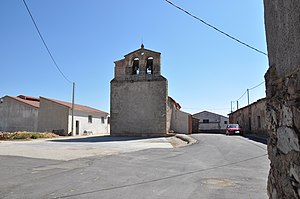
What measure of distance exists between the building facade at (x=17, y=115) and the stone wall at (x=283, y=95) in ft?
124

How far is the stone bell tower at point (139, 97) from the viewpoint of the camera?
27.5 metres

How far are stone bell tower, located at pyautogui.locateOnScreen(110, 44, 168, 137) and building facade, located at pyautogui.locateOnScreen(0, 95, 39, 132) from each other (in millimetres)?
14938

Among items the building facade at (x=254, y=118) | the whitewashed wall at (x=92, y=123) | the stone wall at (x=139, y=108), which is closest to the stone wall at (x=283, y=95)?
the building facade at (x=254, y=118)

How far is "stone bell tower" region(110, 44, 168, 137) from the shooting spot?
2753 cm

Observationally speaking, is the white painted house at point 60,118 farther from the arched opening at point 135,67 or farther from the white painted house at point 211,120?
the white painted house at point 211,120

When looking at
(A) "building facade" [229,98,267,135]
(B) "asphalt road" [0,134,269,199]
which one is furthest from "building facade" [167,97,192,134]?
(B) "asphalt road" [0,134,269,199]

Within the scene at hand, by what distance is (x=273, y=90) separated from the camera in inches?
117

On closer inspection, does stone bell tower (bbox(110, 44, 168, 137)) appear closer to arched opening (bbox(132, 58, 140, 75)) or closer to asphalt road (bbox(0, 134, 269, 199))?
arched opening (bbox(132, 58, 140, 75))

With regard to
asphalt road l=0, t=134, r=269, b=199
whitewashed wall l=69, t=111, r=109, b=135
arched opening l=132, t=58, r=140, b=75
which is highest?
arched opening l=132, t=58, r=140, b=75

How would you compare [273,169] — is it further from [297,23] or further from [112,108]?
[112,108]

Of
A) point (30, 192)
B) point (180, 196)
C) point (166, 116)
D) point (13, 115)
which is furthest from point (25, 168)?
point (13, 115)

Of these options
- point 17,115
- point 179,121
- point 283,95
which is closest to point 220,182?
point 283,95

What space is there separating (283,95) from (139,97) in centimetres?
2586

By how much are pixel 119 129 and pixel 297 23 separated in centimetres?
2672
